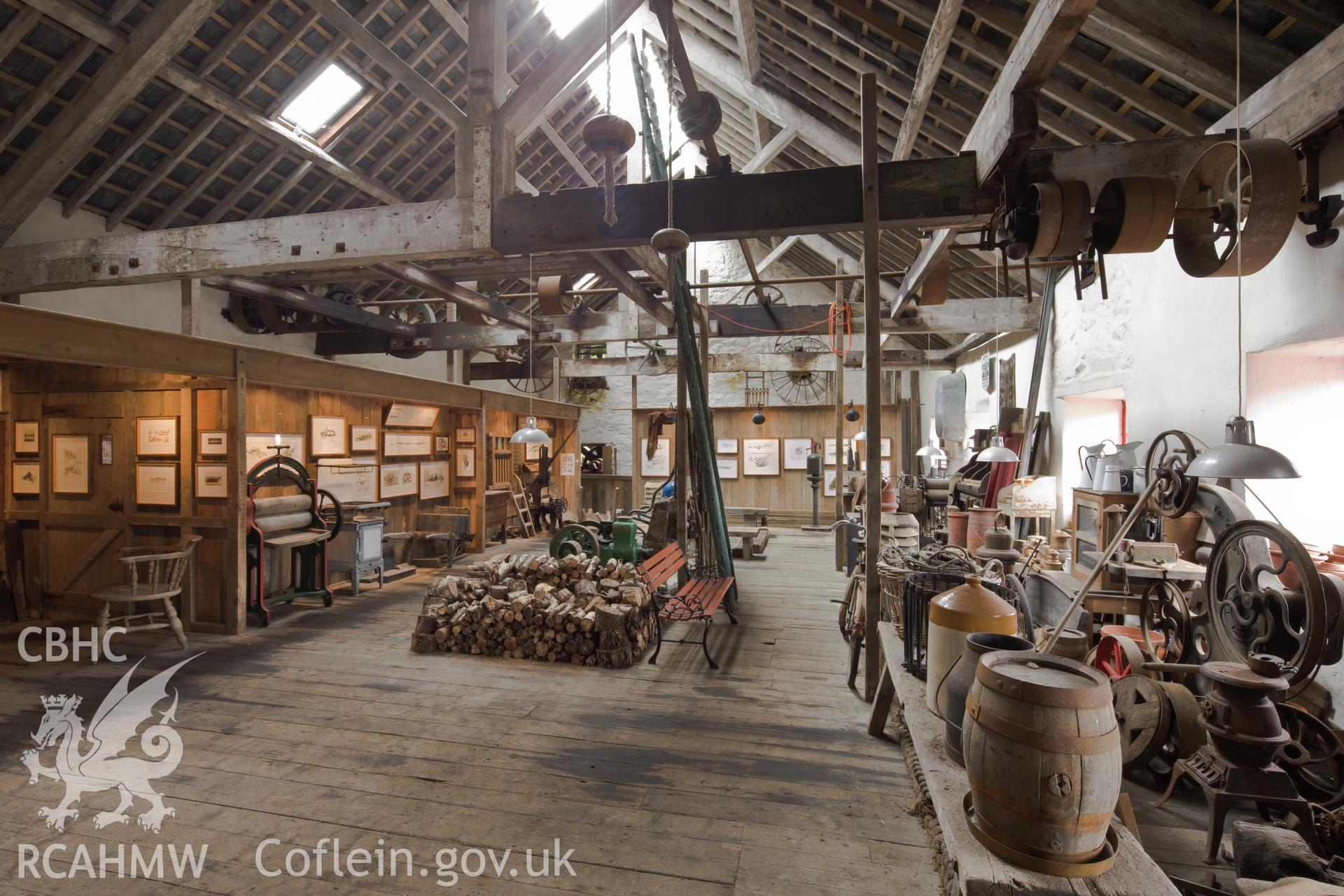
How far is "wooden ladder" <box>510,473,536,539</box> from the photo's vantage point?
11789 mm

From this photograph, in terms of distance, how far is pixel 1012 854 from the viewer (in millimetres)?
1527

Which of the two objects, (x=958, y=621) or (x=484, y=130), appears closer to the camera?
(x=958, y=621)

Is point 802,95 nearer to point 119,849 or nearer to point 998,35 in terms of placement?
point 998,35

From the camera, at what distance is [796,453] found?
1432 cm

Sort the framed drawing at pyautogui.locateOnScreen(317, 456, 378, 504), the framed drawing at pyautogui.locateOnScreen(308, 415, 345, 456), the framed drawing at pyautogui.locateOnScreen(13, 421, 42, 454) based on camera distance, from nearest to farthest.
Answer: the framed drawing at pyautogui.locateOnScreen(13, 421, 42, 454) < the framed drawing at pyautogui.locateOnScreen(308, 415, 345, 456) < the framed drawing at pyautogui.locateOnScreen(317, 456, 378, 504)

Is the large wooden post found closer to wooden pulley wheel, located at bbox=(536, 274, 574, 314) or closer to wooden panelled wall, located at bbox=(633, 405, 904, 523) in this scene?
→ wooden pulley wheel, located at bbox=(536, 274, 574, 314)

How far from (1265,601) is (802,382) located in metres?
11.6

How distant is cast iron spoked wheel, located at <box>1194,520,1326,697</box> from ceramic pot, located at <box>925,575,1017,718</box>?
1313mm

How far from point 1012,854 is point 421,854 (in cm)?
225

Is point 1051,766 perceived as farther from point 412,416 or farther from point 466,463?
point 466,463

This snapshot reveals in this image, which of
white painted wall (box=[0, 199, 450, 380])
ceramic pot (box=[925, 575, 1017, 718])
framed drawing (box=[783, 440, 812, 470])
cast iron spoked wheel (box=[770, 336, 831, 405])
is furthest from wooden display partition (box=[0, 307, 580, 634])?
framed drawing (box=[783, 440, 812, 470])

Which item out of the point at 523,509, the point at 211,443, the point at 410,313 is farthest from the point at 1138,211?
the point at 410,313

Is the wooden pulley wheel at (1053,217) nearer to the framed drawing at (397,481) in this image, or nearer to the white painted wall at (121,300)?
the white painted wall at (121,300)

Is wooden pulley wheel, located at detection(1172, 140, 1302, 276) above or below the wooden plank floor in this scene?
above
